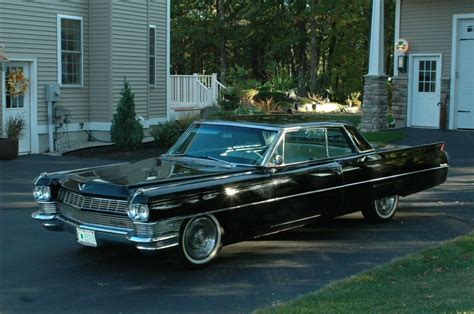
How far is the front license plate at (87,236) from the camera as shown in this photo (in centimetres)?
619

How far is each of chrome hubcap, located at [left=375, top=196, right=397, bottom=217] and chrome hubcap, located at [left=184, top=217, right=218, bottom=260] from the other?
118 inches

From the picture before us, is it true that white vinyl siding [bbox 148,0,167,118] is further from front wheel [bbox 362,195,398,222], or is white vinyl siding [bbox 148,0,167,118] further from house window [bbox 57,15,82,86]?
front wheel [bbox 362,195,398,222]

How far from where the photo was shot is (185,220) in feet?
20.0

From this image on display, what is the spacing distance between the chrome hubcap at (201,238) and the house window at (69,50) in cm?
1149

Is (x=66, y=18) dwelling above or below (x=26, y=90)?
above

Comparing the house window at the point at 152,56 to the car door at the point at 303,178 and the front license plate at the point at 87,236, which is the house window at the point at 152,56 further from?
the front license plate at the point at 87,236

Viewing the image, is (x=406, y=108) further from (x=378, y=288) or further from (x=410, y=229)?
(x=378, y=288)

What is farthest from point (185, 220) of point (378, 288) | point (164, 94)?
point (164, 94)

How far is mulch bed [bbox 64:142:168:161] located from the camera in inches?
607

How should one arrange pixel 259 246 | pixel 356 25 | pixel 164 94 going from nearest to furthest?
pixel 259 246, pixel 164 94, pixel 356 25

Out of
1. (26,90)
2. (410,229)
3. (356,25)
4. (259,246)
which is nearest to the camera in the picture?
(259,246)

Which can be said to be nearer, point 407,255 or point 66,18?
point 407,255

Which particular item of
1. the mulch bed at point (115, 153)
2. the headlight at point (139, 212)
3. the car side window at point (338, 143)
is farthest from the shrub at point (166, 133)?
the headlight at point (139, 212)

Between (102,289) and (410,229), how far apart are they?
4.32 meters
